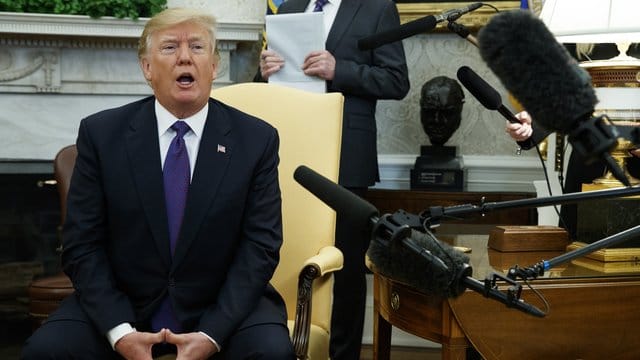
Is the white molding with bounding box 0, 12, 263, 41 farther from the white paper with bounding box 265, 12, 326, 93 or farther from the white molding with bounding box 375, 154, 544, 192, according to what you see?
the white paper with bounding box 265, 12, 326, 93

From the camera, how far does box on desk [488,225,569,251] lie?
7.95ft

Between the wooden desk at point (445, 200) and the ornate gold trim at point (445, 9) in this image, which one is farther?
the ornate gold trim at point (445, 9)

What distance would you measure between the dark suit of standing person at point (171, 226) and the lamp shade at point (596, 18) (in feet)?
3.01

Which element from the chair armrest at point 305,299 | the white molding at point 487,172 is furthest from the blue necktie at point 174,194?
the white molding at point 487,172

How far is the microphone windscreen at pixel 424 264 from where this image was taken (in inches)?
38.6

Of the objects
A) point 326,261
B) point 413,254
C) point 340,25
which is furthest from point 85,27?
point 413,254

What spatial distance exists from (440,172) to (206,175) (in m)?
2.44

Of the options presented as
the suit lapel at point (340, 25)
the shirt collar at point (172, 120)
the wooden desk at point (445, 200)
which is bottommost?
the wooden desk at point (445, 200)

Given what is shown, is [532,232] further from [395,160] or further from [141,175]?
[395,160]

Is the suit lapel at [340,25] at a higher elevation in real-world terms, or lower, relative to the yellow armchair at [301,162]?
higher

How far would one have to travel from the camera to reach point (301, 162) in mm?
2664

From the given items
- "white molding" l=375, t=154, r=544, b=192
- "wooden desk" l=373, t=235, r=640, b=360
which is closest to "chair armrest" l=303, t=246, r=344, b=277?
"wooden desk" l=373, t=235, r=640, b=360

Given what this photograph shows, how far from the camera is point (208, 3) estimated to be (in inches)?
195

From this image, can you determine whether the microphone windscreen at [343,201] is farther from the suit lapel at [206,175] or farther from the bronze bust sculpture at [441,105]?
the bronze bust sculpture at [441,105]
